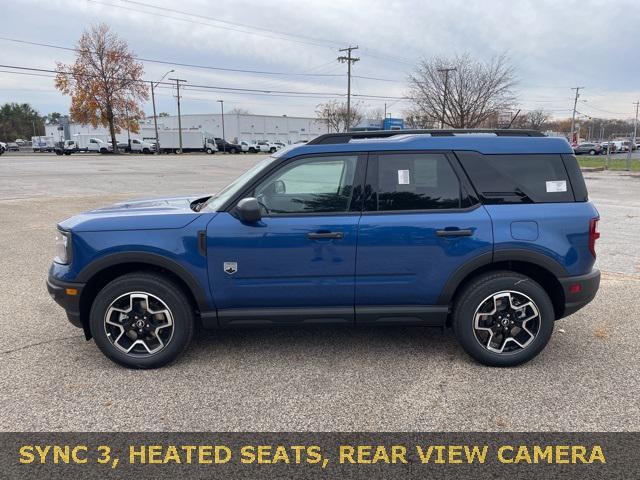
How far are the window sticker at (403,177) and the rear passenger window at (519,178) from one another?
43 cm

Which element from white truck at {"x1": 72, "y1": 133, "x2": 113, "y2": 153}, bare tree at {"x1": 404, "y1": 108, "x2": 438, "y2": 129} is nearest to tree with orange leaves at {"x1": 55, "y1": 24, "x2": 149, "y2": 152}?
white truck at {"x1": 72, "y1": 133, "x2": 113, "y2": 153}

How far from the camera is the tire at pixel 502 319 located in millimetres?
3611

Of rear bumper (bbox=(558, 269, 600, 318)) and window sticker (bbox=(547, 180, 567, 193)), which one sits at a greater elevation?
window sticker (bbox=(547, 180, 567, 193))

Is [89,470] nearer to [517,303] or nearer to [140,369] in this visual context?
[140,369]

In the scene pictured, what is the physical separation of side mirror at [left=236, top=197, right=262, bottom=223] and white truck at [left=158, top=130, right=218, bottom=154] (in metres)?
63.2

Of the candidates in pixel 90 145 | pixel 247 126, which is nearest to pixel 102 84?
pixel 90 145

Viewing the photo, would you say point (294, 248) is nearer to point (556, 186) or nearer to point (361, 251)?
point (361, 251)

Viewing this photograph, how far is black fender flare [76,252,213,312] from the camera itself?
3518mm

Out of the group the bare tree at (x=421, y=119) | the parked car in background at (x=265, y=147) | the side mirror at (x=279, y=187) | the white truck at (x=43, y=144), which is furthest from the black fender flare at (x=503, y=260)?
the white truck at (x=43, y=144)

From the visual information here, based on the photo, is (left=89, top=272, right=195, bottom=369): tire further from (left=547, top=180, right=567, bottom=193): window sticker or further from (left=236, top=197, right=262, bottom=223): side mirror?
(left=547, top=180, right=567, bottom=193): window sticker

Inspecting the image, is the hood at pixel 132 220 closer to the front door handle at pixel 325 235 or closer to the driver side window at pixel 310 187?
the driver side window at pixel 310 187

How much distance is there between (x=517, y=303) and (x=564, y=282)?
0.39 metres

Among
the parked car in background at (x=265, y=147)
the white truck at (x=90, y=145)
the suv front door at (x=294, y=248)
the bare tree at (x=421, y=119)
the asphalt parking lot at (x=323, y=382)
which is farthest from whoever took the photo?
Answer: the parked car in background at (x=265, y=147)

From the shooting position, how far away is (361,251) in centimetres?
A: 354
